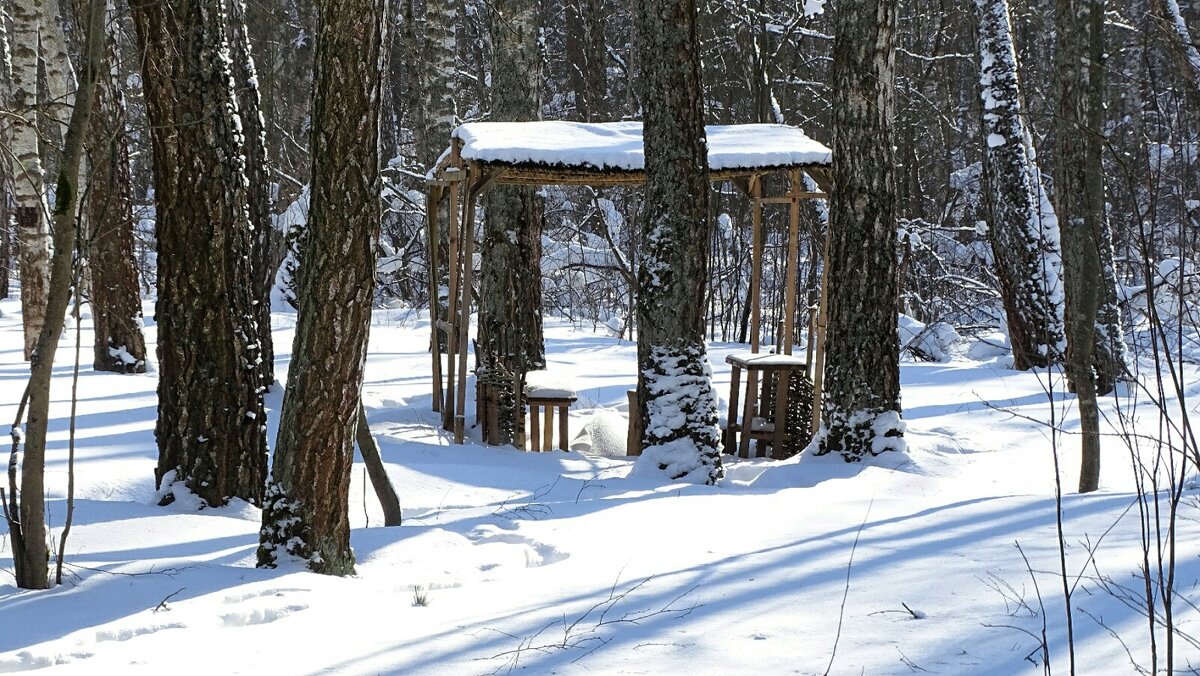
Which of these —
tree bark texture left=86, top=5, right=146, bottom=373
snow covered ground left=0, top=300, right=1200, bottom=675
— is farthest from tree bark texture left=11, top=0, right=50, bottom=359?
snow covered ground left=0, top=300, right=1200, bottom=675

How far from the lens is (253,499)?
5.11 m

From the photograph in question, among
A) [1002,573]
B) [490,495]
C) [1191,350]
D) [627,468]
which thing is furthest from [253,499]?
[1191,350]

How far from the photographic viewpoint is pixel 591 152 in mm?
7719

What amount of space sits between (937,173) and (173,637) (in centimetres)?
2385

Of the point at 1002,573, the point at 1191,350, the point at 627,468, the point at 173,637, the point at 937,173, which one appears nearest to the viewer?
the point at 173,637

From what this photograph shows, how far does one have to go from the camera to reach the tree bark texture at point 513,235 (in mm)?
9898

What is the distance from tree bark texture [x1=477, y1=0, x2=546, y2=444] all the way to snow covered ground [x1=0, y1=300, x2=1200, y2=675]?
325 centimetres

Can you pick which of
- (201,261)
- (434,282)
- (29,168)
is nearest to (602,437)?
(434,282)

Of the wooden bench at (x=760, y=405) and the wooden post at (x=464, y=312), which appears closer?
the wooden post at (x=464, y=312)

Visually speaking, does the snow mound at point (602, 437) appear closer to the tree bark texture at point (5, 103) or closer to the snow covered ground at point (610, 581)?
the snow covered ground at point (610, 581)

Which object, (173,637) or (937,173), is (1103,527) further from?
(937,173)

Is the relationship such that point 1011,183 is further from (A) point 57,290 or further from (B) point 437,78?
(A) point 57,290

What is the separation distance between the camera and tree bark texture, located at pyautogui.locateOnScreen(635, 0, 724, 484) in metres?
6.33

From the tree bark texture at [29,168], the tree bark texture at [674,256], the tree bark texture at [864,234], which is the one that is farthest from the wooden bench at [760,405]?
the tree bark texture at [29,168]
